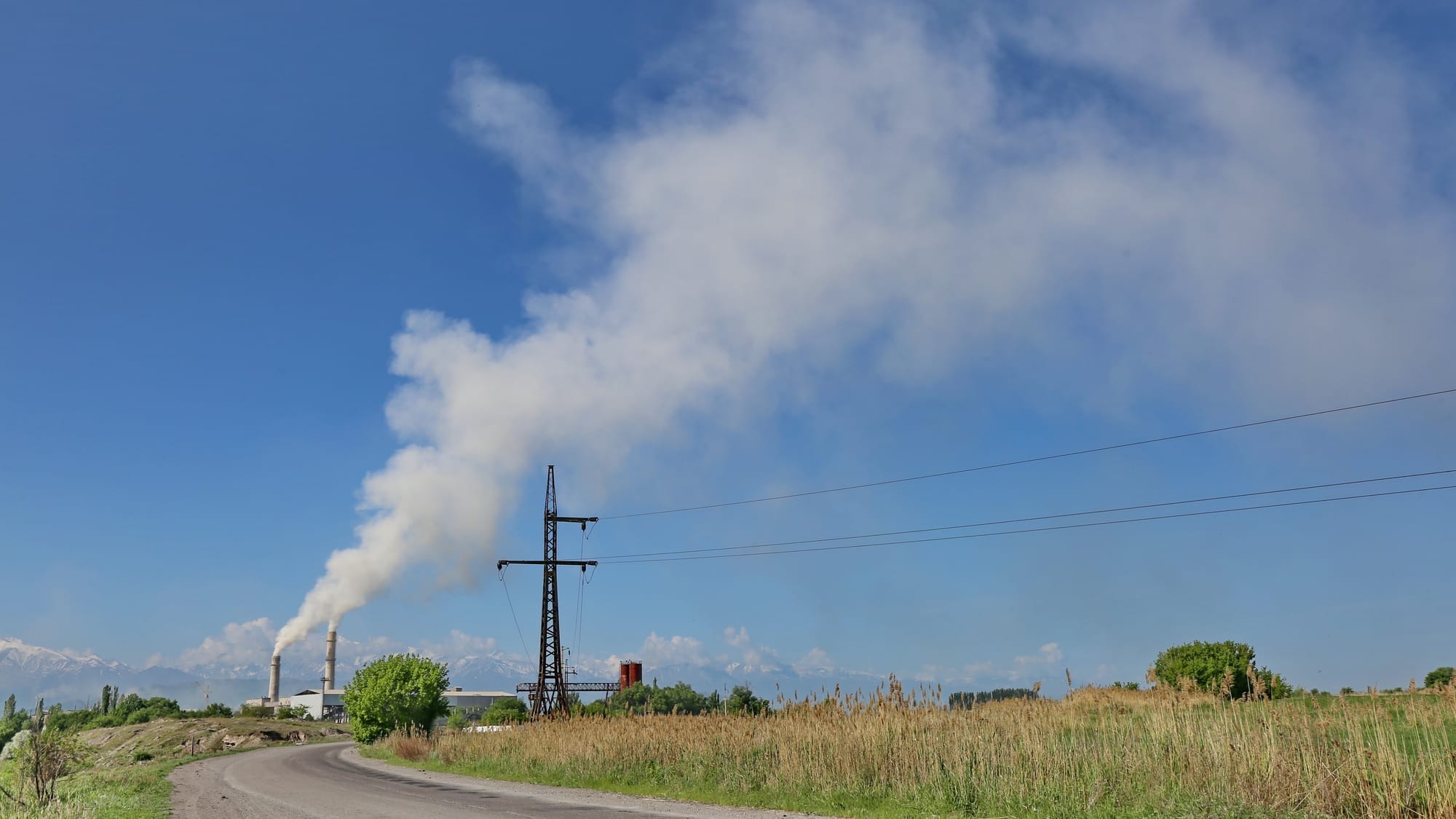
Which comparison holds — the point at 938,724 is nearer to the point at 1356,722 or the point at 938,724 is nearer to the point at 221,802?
the point at 1356,722

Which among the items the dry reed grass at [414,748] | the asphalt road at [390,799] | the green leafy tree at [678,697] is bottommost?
the green leafy tree at [678,697]

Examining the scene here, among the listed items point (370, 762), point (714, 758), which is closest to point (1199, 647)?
point (714, 758)

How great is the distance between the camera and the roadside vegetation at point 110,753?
2252cm

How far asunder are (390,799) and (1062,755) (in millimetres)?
16239

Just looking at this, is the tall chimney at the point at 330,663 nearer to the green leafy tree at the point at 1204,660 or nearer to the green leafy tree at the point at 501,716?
the green leafy tree at the point at 501,716

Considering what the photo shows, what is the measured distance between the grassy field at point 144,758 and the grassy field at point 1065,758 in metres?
12.4

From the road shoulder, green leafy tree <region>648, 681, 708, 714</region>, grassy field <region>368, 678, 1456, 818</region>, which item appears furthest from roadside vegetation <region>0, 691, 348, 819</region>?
green leafy tree <region>648, 681, 708, 714</region>

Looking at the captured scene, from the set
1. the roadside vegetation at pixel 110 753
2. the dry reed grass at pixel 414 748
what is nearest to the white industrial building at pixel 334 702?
the roadside vegetation at pixel 110 753

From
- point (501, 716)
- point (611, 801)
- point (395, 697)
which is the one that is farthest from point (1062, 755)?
point (501, 716)

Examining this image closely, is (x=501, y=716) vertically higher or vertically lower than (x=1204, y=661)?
lower

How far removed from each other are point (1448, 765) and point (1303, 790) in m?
1.78

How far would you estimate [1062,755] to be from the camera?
16062 millimetres

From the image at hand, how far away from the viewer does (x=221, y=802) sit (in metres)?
23.4

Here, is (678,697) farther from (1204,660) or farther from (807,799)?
(807,799)
